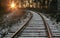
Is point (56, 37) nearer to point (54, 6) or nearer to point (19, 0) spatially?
point (54, 6)

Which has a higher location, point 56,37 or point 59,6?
point 56,37

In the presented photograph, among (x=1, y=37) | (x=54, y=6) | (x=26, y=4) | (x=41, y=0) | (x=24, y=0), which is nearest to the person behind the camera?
(x=1, y=37)

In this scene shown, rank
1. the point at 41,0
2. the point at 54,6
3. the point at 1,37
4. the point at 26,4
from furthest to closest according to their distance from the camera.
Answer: the point at 26,4 < the point at 41,0 < the point at 54,6 < the point at 1,37

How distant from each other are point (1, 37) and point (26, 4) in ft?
274

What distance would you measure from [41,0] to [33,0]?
46.2 ft

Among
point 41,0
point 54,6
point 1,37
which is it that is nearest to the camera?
point 1,37

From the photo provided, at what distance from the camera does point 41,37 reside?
9031 mm

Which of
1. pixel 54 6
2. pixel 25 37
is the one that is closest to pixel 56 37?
pixel 25 37

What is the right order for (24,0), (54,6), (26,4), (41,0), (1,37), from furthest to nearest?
1. (24,0)
2. (26,4)
3. (41,0)
4. (54,6)
5. (1,37)

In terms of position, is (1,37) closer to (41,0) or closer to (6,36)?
(6,36)

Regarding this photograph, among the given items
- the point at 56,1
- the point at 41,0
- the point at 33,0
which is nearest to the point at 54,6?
the point at 56,1

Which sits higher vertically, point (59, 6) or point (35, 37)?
point (35, 37)

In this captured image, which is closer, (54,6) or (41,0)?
(54,6)

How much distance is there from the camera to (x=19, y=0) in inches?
3792
